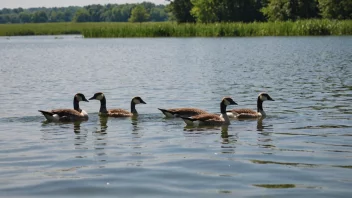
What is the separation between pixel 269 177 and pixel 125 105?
12440 mm

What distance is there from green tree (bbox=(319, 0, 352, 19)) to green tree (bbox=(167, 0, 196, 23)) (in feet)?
130

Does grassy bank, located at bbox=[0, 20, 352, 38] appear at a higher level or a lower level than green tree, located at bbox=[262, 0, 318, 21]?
lower

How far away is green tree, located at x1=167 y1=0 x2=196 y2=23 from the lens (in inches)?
5128

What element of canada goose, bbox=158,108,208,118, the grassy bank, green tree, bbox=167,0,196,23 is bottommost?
the grassy bank

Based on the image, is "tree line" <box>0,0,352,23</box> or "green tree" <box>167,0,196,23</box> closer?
"tree line" <box>0,0,352,23</box>

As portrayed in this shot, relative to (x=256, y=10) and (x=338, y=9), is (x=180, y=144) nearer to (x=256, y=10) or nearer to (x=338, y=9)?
(x=338, y=9)

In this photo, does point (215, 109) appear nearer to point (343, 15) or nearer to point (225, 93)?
point (225, 93)

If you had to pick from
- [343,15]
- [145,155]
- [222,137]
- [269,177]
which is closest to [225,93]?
[222,137]

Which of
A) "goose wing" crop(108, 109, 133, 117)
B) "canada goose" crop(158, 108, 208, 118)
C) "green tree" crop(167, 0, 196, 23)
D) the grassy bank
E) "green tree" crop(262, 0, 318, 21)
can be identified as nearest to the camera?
"canada goose" crop(158, 108, 208, 118)

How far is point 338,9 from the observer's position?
315 ft

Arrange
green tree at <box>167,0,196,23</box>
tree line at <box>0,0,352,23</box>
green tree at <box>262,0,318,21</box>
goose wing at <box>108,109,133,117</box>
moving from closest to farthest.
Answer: goose wing at <box>108,109,133,117</box> → tree line at <box>0,0,352,23</box> → green tree at <box>262,0,318,21</box> → green tree at <box>167,0,196,23</box>

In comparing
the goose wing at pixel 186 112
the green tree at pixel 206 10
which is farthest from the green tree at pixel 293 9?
the goose wing at pixel 186 112

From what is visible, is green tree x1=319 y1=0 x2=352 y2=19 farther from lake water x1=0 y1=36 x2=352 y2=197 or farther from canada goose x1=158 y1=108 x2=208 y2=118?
canada goose x1=158 y1=108 x2=208 y2=118

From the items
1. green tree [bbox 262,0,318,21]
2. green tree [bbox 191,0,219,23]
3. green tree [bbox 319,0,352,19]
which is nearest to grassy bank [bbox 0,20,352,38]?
green tree [bbox 319,0,352,19]
